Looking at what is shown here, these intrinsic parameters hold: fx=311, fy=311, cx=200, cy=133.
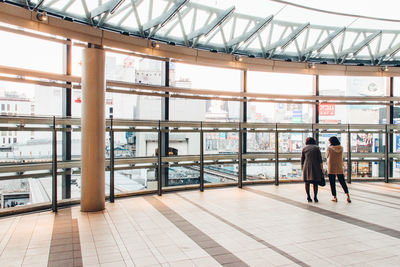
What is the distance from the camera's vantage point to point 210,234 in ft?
Result: 16.4

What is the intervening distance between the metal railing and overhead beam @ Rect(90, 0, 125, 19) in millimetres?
Result: 2277

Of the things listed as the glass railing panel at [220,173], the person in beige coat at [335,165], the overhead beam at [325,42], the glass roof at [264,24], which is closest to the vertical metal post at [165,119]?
the glass roof at [264,24]

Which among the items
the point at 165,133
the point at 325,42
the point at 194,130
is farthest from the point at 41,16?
the point at 325,42

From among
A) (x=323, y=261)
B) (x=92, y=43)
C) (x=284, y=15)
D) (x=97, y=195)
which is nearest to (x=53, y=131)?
(x=97, y=195)

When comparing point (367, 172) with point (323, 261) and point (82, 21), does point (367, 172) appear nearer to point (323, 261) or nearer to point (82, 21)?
point (323, 261)

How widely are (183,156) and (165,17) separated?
11.8 feet

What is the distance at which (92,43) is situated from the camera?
6.45 meters

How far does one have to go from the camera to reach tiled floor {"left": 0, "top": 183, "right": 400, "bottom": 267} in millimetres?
4027

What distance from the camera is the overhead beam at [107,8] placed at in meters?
6.09

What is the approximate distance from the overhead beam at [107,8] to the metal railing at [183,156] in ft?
7.47

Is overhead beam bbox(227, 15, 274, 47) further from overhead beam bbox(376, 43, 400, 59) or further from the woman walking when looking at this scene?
overhead beam bbox(376, 43, 400, 59)

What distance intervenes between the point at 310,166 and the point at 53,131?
5686 mm

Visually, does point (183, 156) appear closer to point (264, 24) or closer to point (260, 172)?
point (260, 172)

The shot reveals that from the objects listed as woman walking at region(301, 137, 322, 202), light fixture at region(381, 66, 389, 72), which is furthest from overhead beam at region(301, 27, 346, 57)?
woman walking at region(301, 137, 322, 202)
